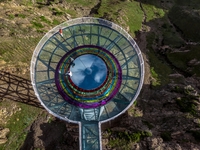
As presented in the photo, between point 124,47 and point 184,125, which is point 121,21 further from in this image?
point 184,125

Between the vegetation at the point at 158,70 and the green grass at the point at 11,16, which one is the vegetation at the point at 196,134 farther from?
the green grass at the point at 11,16

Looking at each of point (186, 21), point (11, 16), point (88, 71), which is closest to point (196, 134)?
point (88, 71)

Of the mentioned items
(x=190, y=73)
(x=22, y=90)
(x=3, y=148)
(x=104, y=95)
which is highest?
(x=190, y=73)


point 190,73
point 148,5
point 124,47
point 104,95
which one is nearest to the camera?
point 104,95

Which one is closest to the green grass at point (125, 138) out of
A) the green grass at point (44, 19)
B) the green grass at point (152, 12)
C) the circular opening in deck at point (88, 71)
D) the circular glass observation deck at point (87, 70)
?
the circular glass observation deck at point (87, 70)

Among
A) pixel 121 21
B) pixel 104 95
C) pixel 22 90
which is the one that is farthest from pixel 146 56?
pixel 22 90

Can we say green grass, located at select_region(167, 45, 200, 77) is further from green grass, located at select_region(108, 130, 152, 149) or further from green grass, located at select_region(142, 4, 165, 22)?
green grass, located at select_region(108, 130, 152, 149)

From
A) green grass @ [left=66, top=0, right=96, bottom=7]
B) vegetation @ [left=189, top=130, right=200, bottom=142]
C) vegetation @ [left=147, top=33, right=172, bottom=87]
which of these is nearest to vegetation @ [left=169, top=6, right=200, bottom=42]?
vegetation @ [left=147, top=33, right=172, bottom=87]
